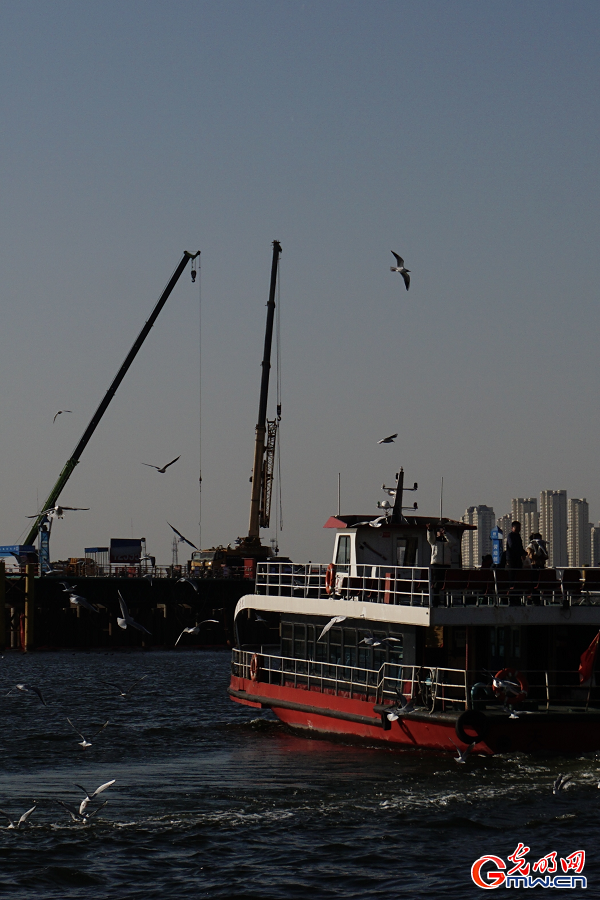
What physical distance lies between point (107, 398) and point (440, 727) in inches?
2968

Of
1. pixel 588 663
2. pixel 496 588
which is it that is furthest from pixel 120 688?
pixel 588 663

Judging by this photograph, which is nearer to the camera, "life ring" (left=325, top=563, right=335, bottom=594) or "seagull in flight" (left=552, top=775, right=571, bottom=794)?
"seagull in flight" (left=552, top=775, right=571, bottom=794)

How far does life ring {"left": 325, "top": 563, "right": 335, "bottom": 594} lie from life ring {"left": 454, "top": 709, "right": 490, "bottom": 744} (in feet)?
23.9

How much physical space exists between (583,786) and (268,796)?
6718 mm

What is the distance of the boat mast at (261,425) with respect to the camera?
96438mm

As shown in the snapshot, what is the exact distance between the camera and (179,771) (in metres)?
27.6

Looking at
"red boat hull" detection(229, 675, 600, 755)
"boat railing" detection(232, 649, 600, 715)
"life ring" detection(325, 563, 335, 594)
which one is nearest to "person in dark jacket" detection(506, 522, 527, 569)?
"boat railing" detection(232, 649, 600, 715)

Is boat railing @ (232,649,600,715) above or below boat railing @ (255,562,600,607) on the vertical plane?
below

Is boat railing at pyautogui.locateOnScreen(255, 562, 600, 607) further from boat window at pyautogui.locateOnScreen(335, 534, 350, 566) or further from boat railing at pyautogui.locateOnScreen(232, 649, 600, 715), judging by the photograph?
boat window at pyautogui.locateOnScreen(335, 534, 350, 566)

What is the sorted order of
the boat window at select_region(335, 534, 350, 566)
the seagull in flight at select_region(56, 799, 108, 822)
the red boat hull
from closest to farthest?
the seagull in flight at select_region(56, 799, 108, 822) → the red boat hull → the boat window at select_region(335, 534, 350, 566)

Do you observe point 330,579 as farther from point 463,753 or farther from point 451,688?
point 463,753

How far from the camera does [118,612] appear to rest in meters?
78.6

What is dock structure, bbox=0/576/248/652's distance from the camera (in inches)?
3024

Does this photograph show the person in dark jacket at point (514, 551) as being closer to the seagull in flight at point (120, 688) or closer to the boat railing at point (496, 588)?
the boat railing at point (496, 588)
